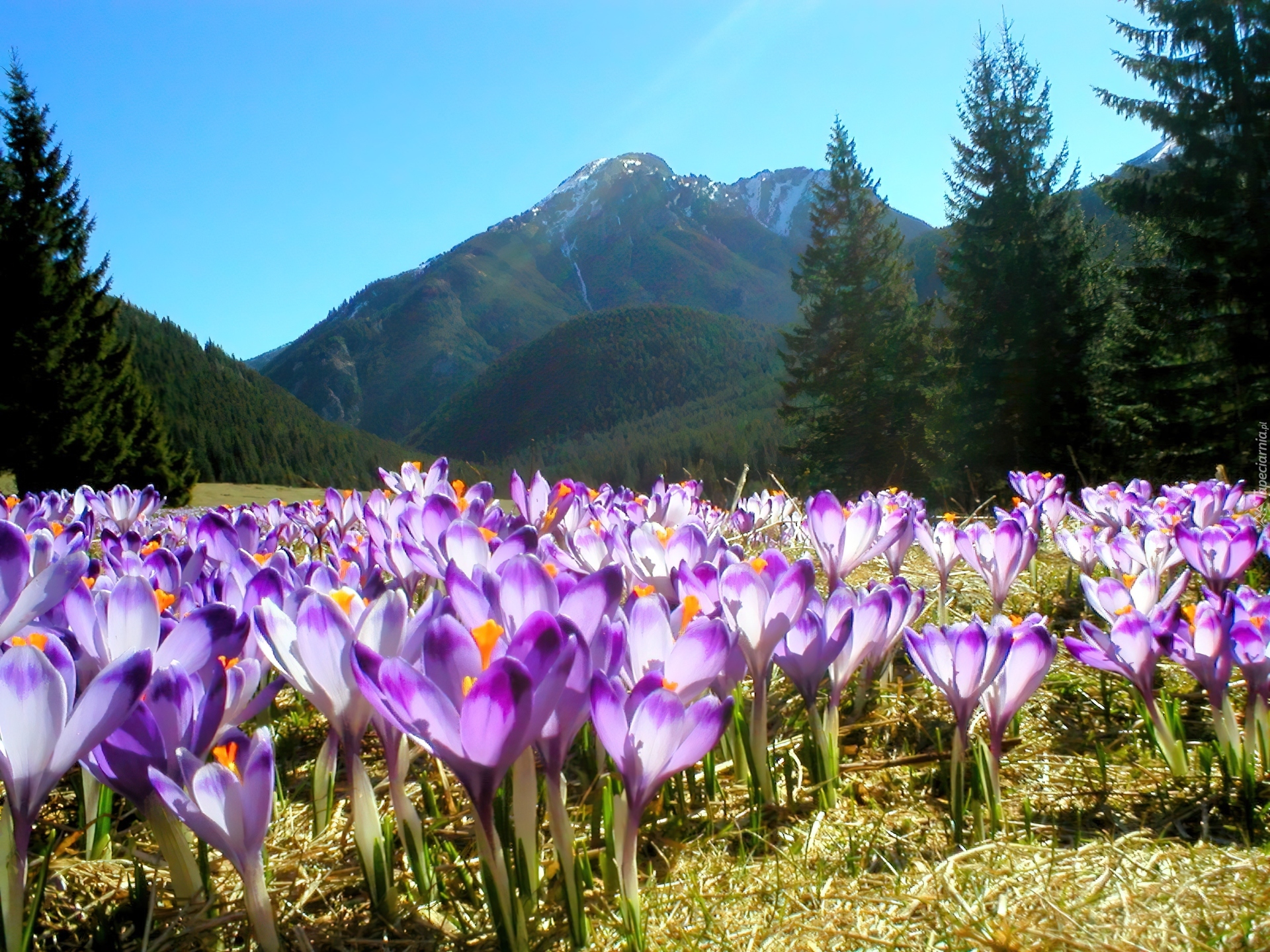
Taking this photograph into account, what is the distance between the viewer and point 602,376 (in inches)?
5384

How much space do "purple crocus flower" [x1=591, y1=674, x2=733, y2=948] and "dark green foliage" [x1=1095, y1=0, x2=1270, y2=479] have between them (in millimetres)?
18267

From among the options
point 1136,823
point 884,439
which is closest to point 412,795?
point 1136,823

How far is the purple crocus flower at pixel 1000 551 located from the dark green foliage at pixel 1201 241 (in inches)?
662

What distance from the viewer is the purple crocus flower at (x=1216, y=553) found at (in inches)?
73.5

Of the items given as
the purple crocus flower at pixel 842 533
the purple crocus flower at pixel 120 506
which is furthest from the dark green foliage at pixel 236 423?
the purple crocus flower at pixel 842 533

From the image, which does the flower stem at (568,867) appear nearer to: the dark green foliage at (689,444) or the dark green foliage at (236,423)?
the dark green foliage at (689,444)

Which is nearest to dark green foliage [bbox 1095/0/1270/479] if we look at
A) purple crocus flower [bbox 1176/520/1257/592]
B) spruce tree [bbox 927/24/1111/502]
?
spruce tree [bbox 927/24/1111/502]

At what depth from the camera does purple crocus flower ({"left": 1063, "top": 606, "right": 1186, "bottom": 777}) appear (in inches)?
51.5

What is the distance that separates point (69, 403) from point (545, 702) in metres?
31.6

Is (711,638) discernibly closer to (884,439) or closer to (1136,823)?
(1136,823)

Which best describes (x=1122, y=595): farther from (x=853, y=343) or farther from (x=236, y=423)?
(x=236, y=423)

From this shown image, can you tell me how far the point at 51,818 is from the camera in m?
1.30

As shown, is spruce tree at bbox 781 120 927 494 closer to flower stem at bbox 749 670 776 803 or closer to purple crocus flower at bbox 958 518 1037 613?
purple crocus flower at bbox 958 518 1037 613

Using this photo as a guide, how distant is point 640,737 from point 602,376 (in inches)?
5402
